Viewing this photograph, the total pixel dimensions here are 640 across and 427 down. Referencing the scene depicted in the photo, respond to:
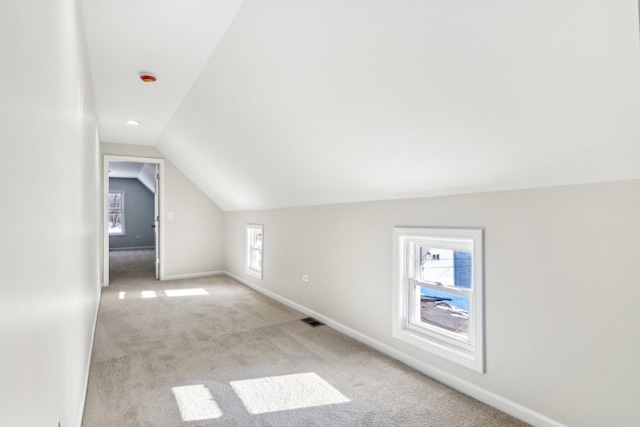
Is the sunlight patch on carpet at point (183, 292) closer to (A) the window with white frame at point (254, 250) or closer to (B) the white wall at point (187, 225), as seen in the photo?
(A) the window with white frame at point (254, 250)

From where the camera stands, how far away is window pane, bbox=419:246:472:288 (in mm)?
2588

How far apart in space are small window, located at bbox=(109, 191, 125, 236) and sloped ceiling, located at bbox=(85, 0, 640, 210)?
9.55m

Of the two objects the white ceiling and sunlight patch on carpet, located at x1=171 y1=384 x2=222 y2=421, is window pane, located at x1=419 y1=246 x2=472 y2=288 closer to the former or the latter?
sunlight patch on carpet, located at x1=171 y1=384 x2=222 y2=421

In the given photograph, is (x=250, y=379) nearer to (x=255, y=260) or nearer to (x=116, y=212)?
(x=255, y=260)

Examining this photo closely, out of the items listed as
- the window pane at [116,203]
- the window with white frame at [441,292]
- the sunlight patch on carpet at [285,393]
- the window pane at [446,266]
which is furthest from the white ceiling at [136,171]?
the window pane at [446,266]

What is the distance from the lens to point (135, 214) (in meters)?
11.9

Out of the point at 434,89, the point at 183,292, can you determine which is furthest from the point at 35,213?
the point at 183,292

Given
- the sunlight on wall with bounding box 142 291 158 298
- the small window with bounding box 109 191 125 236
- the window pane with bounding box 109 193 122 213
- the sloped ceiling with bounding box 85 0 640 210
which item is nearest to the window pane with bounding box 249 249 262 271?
the sunlight on wall with bounding box 142 291 158 298

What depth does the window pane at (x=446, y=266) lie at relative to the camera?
2.59 meters

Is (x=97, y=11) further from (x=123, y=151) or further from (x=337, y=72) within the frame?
(x=123, y=151)

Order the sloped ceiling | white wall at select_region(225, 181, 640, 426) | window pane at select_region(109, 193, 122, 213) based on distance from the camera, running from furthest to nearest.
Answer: window pane at select_region(109, 193, 122, 213) < white wall at select_region(225, 181, 640, 426) < the sloped ceiling

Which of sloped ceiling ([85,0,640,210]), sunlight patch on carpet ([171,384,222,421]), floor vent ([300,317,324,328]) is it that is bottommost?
sunlight patch on carpet ([171,384,222,421])

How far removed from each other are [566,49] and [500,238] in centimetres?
116

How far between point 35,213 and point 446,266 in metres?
2.49
